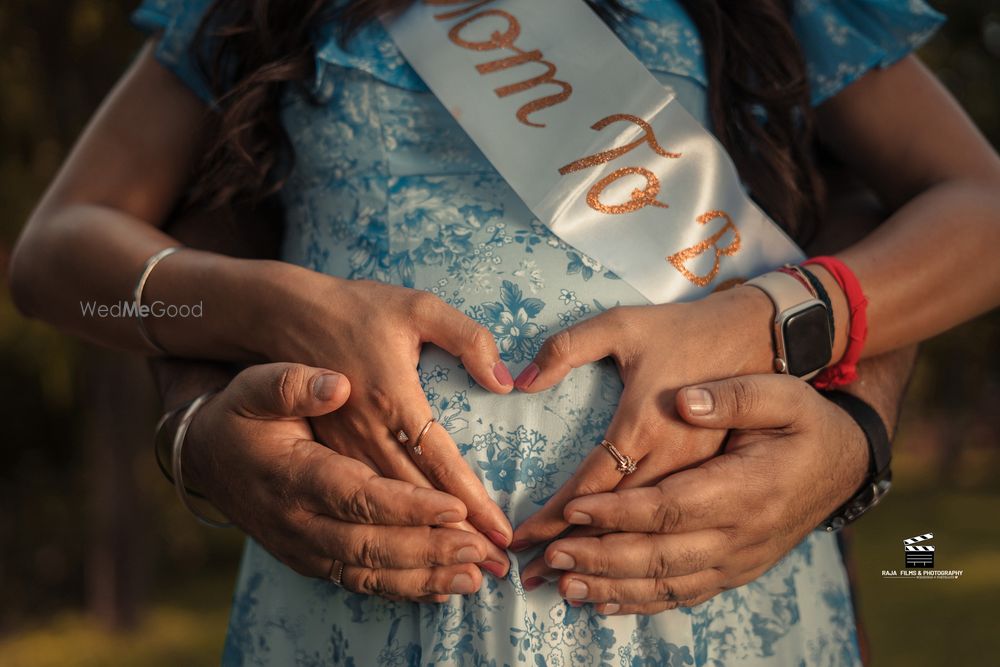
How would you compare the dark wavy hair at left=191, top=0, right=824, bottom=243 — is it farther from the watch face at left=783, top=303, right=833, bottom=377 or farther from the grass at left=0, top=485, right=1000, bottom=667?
the grass at left=0, top=485, right=1000, bottom=667

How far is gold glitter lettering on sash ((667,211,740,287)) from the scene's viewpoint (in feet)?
3.01

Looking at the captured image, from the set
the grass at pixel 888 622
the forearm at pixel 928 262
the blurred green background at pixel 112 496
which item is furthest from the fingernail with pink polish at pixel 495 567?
the grass at pixel 888 622

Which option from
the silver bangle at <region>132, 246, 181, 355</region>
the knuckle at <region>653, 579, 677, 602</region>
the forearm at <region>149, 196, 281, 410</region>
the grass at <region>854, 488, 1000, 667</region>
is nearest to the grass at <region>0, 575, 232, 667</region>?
the grass at <region>854, 488, 1000, 667</region>

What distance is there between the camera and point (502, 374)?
0.82m

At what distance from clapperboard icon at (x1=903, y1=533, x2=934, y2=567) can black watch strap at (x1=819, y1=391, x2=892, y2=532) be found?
0.23m

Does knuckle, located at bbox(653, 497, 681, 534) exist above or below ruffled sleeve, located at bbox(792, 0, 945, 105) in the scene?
below

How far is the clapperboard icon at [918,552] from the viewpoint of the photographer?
1.13 meters

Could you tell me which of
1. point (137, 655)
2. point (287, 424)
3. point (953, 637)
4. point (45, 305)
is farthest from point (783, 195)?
point (137, 655)

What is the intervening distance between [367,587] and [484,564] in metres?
0.10

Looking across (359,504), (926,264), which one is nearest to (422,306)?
(359,504)

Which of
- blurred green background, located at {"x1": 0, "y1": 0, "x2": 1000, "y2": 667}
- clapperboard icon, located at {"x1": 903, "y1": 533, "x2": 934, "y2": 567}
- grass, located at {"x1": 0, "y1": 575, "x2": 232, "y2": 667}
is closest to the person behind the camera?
clapperboard icon, located at {"x1": 903, "y1": 533, "x2": 934, "y2": 567}

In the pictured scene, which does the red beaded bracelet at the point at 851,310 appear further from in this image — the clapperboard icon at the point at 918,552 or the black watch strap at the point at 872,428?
the clapperboard icon at the point at 918,552

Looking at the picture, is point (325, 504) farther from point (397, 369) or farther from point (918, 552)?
point (918, 552)

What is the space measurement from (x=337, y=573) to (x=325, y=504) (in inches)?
2.6
